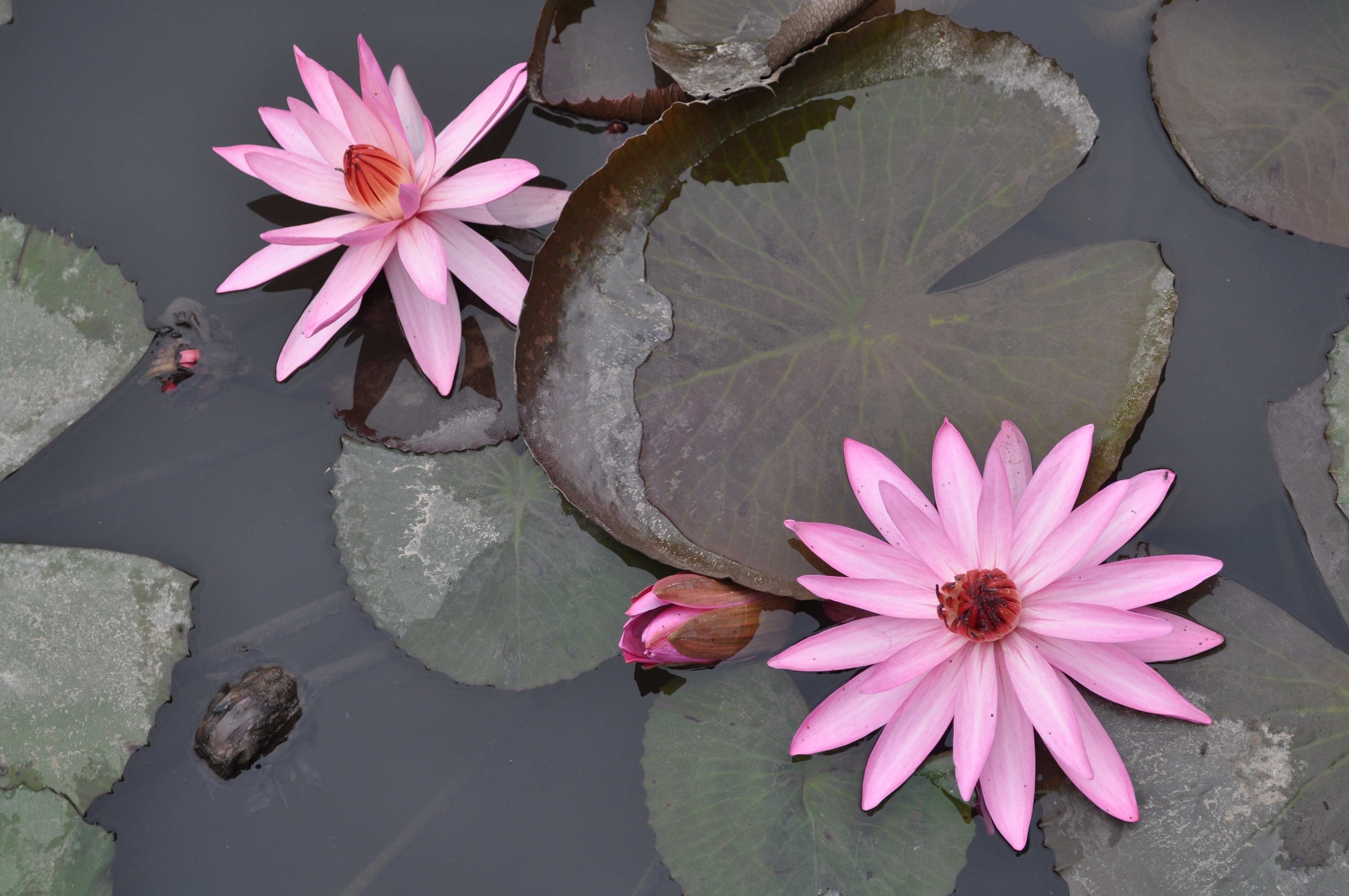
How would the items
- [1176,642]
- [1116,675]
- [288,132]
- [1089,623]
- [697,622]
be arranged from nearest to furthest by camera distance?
[1089,623]
[1116,675]
[1176,642]
[697,622]
[288,132]

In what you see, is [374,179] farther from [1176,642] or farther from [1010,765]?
[1176,642]

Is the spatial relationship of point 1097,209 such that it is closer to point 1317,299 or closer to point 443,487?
point 1317,299

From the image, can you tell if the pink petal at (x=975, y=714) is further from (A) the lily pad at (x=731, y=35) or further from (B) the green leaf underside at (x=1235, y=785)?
(A) the lily pad at (x=731, y=35)

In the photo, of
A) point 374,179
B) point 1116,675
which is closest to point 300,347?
point 374,179

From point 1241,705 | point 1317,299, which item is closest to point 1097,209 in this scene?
point 1317,299

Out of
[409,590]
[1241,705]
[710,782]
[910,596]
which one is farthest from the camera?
[409,590]

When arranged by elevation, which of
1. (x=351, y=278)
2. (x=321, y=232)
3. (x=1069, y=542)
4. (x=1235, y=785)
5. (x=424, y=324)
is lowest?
(x=1235, y=785)

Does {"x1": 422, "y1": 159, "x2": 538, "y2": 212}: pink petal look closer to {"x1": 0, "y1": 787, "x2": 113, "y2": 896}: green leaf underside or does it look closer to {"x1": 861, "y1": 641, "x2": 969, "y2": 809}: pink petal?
{"x1": 861, "y1": 641, "x2": 969, "y2": 809}: pink petal
